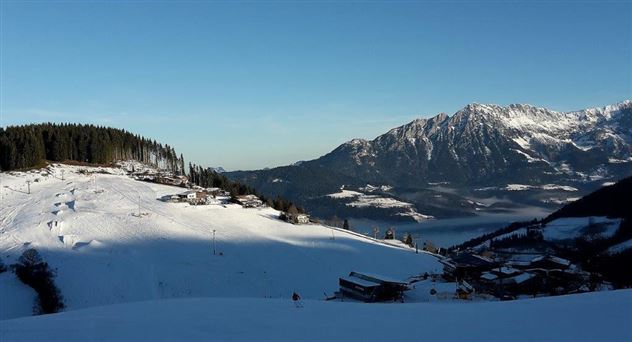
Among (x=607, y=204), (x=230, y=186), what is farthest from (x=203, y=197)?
(x=607, y=204)

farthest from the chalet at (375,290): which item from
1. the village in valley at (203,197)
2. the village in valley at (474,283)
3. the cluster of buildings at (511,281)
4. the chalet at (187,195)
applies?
the chalet at (187,195)

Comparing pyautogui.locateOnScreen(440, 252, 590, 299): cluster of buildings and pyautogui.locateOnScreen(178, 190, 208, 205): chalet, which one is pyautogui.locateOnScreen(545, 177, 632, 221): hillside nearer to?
pyautogui.locateOnScreen(440, 252, 590, 299): cluster of buildings

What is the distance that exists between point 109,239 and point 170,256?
31.7 feet

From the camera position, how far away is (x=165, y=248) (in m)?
63.6

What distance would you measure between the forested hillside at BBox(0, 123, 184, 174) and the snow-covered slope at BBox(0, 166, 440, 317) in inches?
568

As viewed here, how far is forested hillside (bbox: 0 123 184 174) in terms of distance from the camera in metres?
111

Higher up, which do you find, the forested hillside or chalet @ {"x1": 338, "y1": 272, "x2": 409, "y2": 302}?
the forested hillside

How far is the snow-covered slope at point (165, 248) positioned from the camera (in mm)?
51906

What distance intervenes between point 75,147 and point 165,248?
7752cm

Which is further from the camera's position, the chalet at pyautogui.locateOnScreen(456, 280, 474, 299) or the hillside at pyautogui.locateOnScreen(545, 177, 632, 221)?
the hillside at pyautogui.locateOnScreen(545, 177, 632, 221)

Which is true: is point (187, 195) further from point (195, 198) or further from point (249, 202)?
point (249, 202)

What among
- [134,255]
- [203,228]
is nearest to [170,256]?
[134,255]

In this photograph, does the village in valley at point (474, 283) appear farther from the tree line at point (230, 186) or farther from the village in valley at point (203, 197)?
the tree line at point (230, 186)

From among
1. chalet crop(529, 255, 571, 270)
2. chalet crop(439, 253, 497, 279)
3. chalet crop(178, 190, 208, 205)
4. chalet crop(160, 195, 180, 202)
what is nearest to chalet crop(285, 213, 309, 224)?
chalet crop(178, 190, 208, 205)
